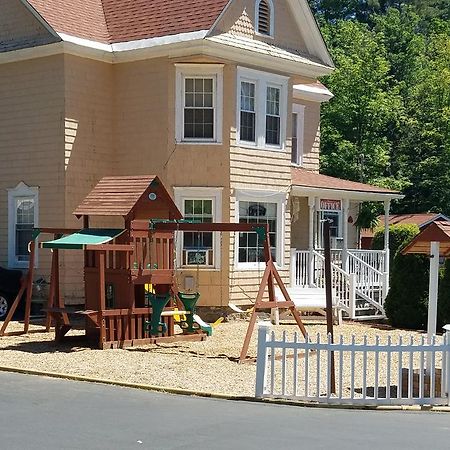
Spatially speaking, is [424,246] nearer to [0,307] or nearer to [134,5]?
[0,307]

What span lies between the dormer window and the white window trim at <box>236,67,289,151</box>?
4.06 feet

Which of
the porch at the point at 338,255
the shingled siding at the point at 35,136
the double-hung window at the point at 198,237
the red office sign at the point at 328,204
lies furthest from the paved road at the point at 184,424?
the red office sign at the point at 328,204

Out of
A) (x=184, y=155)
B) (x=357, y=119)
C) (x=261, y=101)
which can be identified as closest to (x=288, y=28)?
(x=261, y=101)

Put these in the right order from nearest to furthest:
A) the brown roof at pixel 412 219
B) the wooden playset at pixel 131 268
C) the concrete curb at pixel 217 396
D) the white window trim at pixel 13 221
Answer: the concrete curb at pixel 217 396, the wooden playset at pixel 131 268, the white window trim at pixel 13 221, the brown roof at pixel 412 219

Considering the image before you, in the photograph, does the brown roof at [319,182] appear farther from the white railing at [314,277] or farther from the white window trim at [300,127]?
the white railing at [314,277]

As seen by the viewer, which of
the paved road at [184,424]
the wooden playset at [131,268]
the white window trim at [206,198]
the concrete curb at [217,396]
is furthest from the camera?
the white window trim at [206,198]

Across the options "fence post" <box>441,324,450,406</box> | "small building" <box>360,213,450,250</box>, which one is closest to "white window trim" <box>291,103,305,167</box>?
"small building" <box>360,213,450,250</box>

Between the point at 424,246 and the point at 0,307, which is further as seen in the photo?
the point at 0,307

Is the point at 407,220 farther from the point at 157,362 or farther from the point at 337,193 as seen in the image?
the point at 157,362

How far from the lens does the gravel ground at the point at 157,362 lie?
1320cm

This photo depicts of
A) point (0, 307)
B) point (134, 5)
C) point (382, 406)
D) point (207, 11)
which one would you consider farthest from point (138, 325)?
point (134, 5)

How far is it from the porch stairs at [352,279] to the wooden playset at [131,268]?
6.35m

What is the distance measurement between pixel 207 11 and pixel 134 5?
2.82 m

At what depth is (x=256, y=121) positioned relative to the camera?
888 inches
